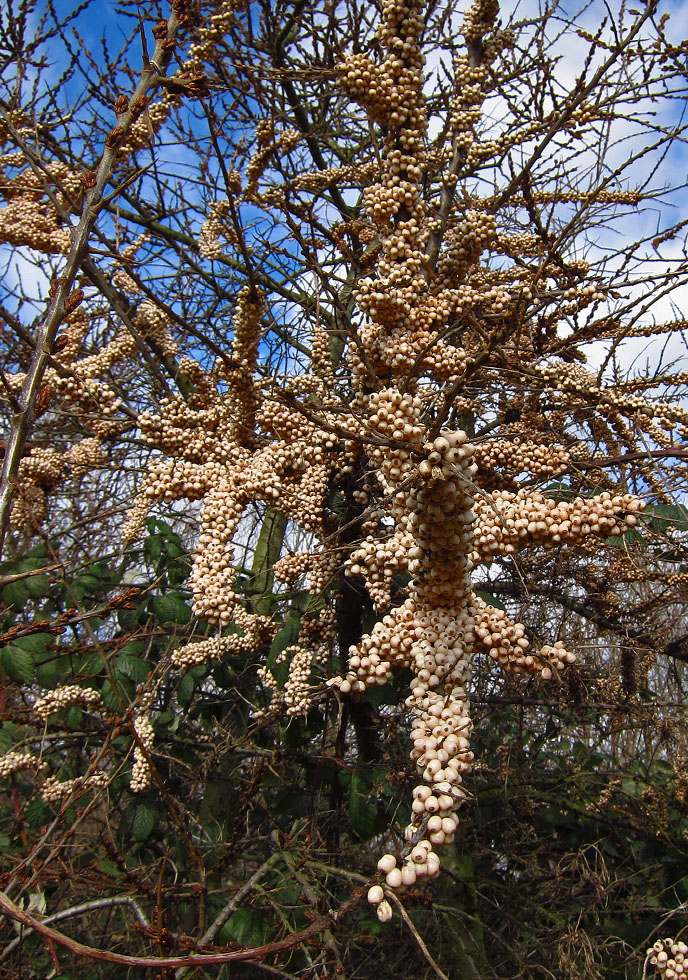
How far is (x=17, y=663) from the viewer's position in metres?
3.18

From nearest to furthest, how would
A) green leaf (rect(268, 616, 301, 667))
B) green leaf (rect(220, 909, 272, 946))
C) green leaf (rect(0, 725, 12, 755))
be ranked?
green leaf (rect(220, 909, 272, 946)) < green leaf (rect(268, 616, 301, 667)) < green leaf (rect(0, 725, 12, 755))

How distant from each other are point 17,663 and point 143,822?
1.08 m

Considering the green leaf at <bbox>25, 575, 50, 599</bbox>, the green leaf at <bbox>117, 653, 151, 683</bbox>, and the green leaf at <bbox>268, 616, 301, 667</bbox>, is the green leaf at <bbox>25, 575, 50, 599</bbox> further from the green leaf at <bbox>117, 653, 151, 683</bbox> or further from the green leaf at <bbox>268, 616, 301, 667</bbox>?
the green leaf at <bbox>268, 616, 301, 667</bbox>

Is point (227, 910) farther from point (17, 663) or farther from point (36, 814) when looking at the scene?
point (36, 814)

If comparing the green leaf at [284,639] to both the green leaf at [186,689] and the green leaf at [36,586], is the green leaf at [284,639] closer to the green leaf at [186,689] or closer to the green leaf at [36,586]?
the green leaf at [186,689]

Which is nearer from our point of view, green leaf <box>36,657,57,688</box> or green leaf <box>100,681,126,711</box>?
green leaf <box>100,681,126,711</box>

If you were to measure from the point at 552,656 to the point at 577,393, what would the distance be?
123 centimetres

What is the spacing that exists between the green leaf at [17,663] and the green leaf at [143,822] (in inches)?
36.5

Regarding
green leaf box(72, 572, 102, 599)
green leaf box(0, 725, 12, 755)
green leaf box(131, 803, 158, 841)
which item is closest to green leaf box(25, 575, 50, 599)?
green leaf box(72, 572, 102, 599)

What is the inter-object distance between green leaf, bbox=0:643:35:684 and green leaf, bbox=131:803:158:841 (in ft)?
3.05

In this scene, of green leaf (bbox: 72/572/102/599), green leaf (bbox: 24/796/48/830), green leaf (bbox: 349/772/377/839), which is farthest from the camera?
green leaf (bbox: 72/572/102/599)

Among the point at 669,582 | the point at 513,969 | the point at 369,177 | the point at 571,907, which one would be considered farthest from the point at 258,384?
the point at 513,969

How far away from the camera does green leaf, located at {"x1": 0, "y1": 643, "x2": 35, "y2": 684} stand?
10.4 ft

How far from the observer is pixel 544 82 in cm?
293
